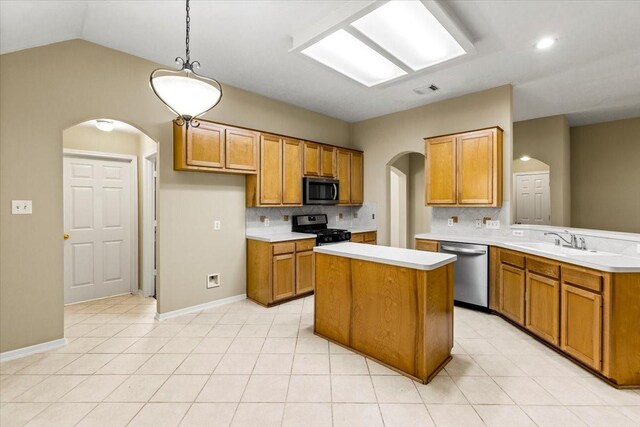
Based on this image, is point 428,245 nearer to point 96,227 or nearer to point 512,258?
point 512,258

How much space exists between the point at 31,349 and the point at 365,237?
4214mm

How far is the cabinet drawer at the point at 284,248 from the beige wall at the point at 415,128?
1936mm

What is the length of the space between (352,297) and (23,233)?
292cm

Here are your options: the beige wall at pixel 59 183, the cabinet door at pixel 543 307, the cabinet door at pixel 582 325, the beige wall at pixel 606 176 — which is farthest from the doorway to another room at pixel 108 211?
the beige wall at pixel 606 176

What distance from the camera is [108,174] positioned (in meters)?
4.26

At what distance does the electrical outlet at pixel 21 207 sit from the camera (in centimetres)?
250

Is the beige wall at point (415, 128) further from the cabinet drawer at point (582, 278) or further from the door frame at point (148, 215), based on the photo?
the door frame at point (148, 215)

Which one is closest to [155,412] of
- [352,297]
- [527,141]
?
[352,297]

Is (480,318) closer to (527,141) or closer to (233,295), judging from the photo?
(233,295)

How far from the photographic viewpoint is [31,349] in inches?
102

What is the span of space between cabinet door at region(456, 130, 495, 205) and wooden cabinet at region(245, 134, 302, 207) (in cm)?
225

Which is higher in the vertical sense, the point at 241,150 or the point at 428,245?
the point at 241,150

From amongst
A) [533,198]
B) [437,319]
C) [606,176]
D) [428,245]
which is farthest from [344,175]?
[606,176]

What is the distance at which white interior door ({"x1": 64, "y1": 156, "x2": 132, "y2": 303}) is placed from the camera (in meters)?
3.96
